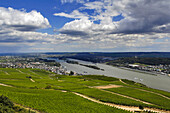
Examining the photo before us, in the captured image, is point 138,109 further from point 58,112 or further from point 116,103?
point 58,112

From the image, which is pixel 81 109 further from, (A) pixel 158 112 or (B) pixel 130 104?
(A) pixel 158 112

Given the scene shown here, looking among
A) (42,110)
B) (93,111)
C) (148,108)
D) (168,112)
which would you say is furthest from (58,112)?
(168,112)

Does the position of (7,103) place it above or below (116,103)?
above

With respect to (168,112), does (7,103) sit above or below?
above

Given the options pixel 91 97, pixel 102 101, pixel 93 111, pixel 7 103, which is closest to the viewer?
pixel 7 103

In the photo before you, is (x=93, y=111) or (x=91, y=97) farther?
(x=91, y=97)

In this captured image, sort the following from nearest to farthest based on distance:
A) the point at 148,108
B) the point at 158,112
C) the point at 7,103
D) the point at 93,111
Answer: the point at 7,103, the point at 93,111, the point at 158,112, the point at 148,108

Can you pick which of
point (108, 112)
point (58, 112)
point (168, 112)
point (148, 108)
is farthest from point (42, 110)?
point (168, 112)

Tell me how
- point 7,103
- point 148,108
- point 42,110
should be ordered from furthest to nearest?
point 148,108 → point 42,110 → point 7,103

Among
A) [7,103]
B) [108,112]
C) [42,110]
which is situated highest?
[7,103]
